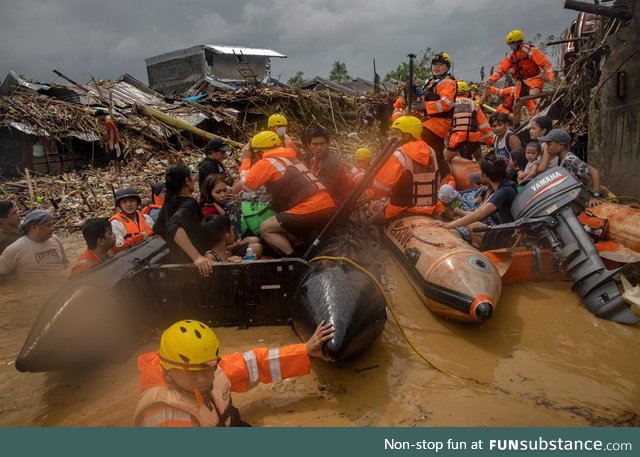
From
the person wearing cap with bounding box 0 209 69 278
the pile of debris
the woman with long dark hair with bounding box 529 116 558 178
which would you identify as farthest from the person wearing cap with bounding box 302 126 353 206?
the pile of debris

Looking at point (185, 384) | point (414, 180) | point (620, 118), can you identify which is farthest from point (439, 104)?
point (185, 384)

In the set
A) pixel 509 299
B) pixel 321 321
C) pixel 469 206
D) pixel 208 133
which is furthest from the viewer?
pixel 208 133

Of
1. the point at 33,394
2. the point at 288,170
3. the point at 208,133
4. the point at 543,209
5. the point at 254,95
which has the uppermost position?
the point at 254,95

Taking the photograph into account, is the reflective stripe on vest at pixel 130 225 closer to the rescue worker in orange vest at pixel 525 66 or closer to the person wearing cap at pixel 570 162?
the person wearing cap at pixel 570 162

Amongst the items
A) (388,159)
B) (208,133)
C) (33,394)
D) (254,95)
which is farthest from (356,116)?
(33,394)

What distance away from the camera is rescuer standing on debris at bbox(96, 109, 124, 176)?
37.8ft

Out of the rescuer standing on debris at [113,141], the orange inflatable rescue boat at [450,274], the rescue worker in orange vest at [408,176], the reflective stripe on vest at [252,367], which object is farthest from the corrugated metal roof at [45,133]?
the reflective stripe on vest at [252,367]

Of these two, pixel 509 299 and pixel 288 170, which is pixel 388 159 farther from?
pixel 509 299

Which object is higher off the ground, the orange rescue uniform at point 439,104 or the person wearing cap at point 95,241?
the orange rescue uniform at point 439,104

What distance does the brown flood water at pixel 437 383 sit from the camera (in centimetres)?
269

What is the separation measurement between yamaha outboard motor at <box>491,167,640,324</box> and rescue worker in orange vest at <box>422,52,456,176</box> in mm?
2380

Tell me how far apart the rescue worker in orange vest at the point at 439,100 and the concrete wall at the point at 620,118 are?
1995mm

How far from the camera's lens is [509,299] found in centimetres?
418

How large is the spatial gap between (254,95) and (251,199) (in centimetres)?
1110
